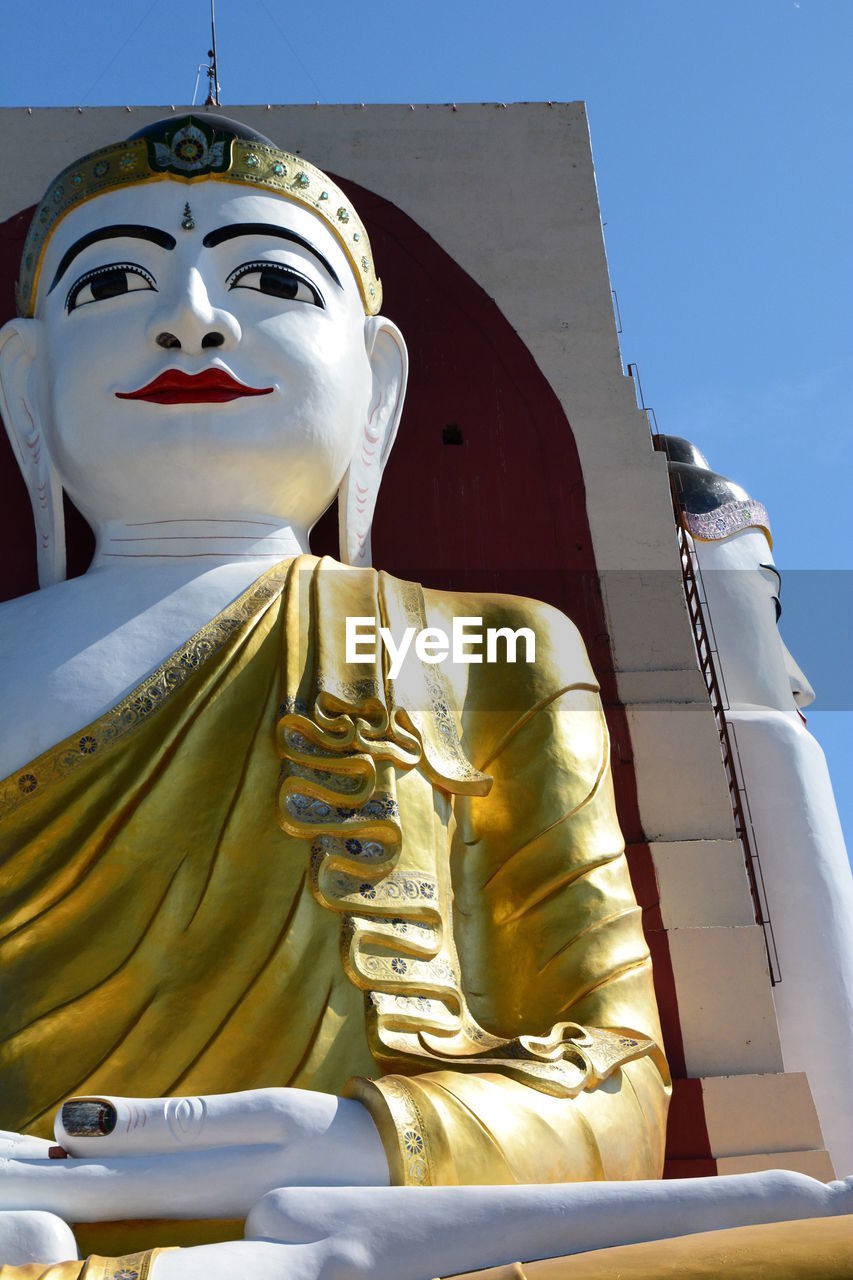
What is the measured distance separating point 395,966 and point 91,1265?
103 centimetres

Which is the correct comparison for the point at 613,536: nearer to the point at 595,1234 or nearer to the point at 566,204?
the point at 566,204

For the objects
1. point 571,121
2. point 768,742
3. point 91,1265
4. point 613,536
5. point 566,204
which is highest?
point 571,121

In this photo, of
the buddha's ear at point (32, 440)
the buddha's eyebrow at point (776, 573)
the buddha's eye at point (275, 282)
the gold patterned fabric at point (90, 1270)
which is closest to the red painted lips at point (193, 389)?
the buddha's eye at point (275, 282)

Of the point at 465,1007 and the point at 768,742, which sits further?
the point at 768,742

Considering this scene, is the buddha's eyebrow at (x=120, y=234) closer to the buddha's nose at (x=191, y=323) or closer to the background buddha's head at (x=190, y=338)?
the background buddha's head at (x=190, y=338)

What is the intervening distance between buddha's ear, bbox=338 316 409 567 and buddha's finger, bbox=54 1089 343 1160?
2.05m

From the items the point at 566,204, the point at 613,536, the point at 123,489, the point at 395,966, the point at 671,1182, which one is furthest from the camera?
the point at 566,204

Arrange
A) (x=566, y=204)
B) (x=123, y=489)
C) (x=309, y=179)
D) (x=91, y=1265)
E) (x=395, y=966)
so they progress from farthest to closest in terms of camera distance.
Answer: (x=566, y=204) → (x=309, y=179) → (x=123, y=489) → (x=395, y=966) → (x=91, y=1265)

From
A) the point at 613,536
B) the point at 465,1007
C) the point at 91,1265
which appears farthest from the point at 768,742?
the point at 91,1265

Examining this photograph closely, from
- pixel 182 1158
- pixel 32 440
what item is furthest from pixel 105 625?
pixel 182 1158

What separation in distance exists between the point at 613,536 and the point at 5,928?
2.42 meters

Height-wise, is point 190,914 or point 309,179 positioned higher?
point 309,179

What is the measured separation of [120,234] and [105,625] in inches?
42.9

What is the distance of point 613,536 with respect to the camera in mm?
5000
